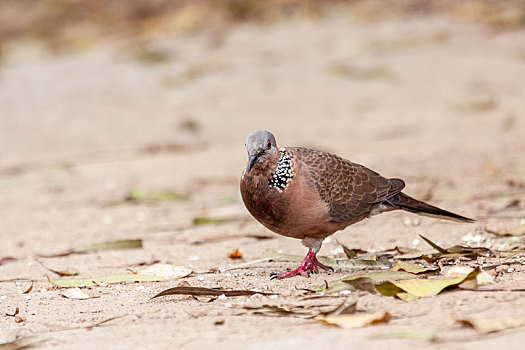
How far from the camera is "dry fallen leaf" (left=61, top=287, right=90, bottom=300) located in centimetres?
384

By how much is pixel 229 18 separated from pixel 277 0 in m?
1.10

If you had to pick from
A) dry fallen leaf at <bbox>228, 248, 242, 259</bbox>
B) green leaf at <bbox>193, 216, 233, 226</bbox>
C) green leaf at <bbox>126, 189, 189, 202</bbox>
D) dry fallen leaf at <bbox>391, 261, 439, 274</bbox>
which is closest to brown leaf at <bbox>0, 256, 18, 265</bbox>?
green leaf at <bbox>193, 216, 233, 226</bbox>

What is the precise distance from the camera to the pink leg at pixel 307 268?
4004mm

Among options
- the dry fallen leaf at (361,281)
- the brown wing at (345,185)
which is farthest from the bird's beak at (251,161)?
the dry fallen leaf at (361,281)

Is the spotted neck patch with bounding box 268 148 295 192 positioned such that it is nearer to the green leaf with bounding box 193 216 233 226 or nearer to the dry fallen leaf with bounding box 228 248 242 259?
the dry fallen leaf with bounding box 228 248 242 259

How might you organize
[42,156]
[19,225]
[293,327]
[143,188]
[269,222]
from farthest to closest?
[42,156]
[143,188]
[19,225]
[269,222]
[293,327]

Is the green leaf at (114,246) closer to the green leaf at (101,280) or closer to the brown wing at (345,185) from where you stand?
the green leaf at (101,280)

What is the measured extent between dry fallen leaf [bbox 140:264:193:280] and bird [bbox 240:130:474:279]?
18.0 inches

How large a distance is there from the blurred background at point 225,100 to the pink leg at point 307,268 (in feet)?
4.98

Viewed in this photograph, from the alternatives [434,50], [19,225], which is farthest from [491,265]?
[434,50]

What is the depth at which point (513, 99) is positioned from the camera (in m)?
9.82

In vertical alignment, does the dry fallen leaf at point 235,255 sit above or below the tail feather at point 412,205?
below

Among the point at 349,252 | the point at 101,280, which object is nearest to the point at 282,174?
the point at 349,252

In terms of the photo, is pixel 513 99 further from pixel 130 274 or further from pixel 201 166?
pixel 130 274
